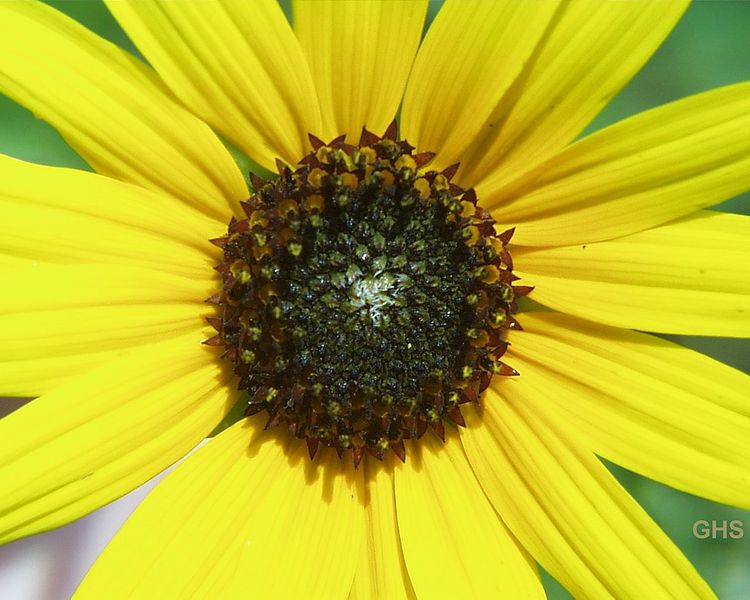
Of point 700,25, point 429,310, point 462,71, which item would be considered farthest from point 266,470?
point 700,25

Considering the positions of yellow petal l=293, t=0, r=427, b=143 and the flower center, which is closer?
yellow petal l=293, t=0, r=427, b=143

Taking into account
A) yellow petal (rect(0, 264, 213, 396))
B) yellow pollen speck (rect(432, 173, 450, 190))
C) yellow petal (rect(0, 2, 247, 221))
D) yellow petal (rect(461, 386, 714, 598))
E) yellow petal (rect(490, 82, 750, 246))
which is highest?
yellow petal (rect(0, 2, 247, 221))

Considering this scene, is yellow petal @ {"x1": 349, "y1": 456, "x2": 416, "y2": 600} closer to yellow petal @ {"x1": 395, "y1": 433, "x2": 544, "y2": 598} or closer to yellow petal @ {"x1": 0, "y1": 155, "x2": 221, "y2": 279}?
yellow petal @ {"x1": 395, "y1": 433, "x2": 544, "y2": 598}

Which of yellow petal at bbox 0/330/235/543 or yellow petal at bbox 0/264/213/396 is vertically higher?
yellow petal at bbox 0/264/213/396

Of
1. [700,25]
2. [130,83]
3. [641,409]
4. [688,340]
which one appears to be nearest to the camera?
[130,83]

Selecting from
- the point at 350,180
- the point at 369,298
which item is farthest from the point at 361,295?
the point at 350,180

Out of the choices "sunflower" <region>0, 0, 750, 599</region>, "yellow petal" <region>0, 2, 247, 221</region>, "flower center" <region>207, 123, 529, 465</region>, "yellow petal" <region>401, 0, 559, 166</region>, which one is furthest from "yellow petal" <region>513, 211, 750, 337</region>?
"yellow petal" <region>0, 2, 247, 221</region>

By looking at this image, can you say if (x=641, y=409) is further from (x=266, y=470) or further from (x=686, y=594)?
(x=266, y=470)
